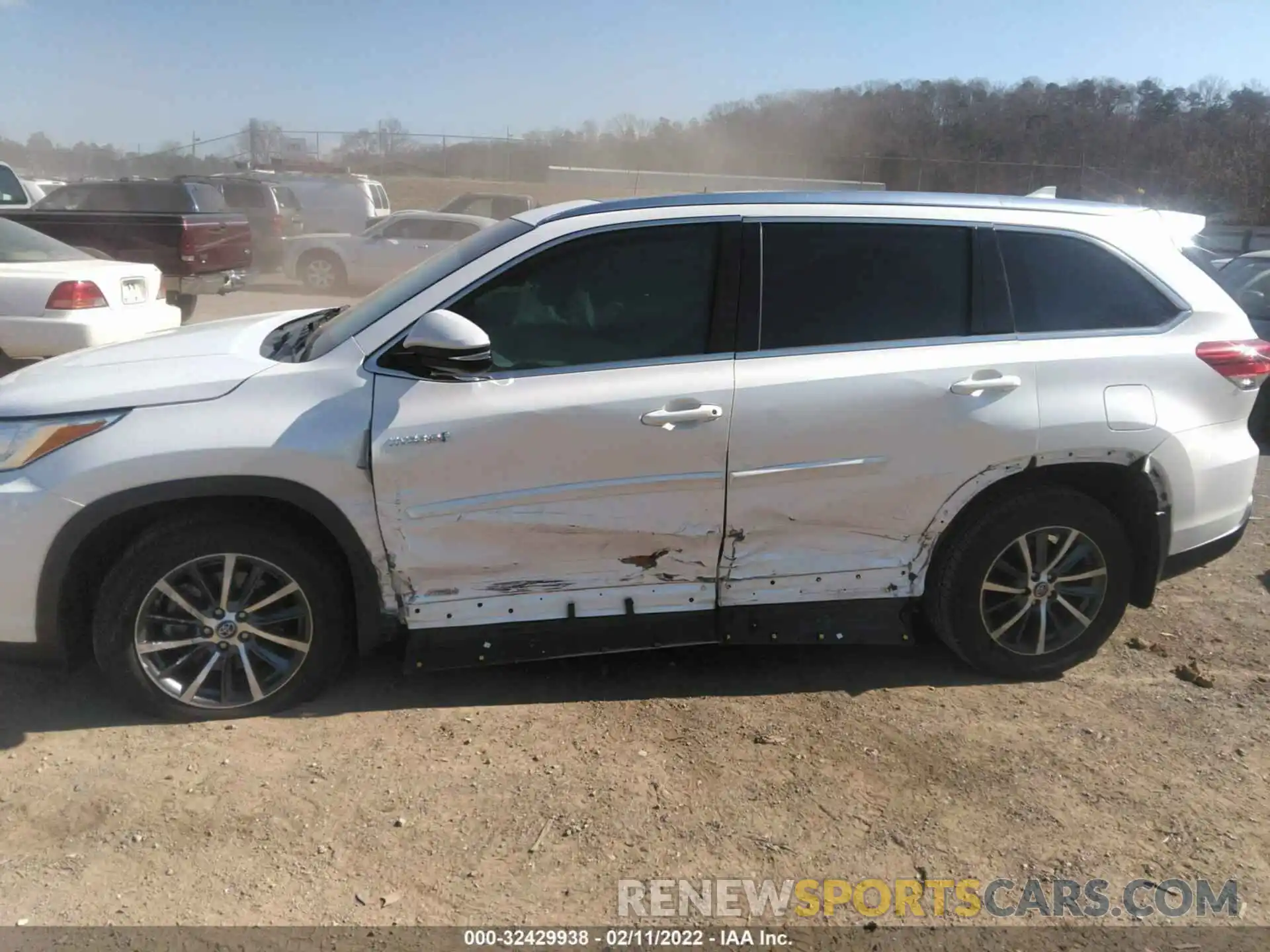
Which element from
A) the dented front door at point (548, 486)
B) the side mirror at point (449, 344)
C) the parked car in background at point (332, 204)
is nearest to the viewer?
the side mirror at point (449, 344)

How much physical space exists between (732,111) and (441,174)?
43.1 feet

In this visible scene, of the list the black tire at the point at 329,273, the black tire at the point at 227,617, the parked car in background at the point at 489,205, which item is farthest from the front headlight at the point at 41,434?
the parked car in background at the point at 489,205

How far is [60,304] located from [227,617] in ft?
18.5

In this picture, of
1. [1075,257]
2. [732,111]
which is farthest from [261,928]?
[732,111]

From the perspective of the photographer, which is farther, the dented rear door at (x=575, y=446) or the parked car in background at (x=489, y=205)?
the parked car in background at (x=489, y=205)

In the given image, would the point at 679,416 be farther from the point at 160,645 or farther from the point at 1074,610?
the point at 160,645

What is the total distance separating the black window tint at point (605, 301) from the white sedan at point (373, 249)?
571 inches

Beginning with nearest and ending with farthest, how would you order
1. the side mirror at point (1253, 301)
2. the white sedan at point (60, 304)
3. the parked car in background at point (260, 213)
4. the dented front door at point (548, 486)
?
the dented front door at point (548, 486) < the white sedan at point (60, 304) < the side mirror at point (1253, 301) < the parked car in background at point (260, 213)

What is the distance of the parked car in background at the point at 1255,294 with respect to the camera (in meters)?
7.96

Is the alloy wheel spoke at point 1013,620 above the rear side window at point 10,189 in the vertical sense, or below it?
below

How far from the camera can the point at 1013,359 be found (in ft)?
12.1

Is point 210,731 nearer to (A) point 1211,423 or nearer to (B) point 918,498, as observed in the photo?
(B) point 918,498

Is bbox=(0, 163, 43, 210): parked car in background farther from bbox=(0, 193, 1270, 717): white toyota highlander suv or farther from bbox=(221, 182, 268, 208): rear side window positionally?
bbox=(0, 193, 1270, 717): white toyota highlander suv

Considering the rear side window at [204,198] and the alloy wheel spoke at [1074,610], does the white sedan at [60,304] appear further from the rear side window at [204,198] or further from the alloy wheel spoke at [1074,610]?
the alloy wheel spoke at [1074,610]
